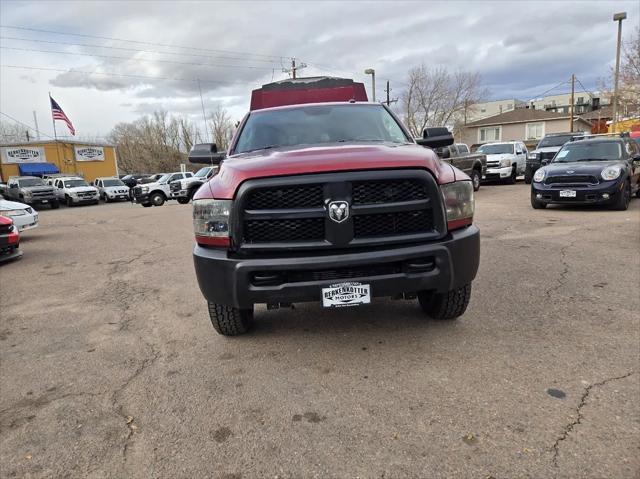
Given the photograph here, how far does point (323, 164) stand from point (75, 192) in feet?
99.8

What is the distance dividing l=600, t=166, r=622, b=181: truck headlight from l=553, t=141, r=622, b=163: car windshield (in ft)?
2.61

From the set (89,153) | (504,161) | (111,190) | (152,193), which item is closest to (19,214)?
(152,193)

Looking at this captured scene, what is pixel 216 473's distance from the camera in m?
2.15

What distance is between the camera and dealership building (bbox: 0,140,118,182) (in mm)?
41250

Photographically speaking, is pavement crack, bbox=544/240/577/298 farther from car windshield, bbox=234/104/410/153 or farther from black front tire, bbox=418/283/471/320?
car windshield, bbox=234/104/410/153

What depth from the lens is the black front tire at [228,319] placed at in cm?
352

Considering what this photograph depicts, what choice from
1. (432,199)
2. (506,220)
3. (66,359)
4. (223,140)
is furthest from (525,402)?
(223,140)

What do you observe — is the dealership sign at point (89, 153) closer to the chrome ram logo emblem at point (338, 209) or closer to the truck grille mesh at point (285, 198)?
the truck grille mesh at point (285, 198)

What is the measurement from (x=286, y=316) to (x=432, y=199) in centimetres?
189

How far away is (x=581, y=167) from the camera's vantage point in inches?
375

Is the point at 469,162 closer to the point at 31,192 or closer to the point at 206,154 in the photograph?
the point at 206,154

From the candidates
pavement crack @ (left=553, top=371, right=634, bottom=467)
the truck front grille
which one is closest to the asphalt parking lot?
pavement crack @ (left=553, top=371, right=634, bottom=467)

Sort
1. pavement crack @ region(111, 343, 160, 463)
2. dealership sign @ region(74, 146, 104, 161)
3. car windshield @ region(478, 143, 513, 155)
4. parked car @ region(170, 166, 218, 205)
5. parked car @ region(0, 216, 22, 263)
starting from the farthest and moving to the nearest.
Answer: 1. dealership sign @ region(74, 146, 104, 161)
2. parked car @ region(170, 166, 218, 205)
3. car windshield @ region(478, 143, 513, 155)
4. parked car @ region(0, 216, 22, 263)
5. pavement crack @ region(111, 343, 160, 463)

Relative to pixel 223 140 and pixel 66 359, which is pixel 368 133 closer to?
pixel 66 359
